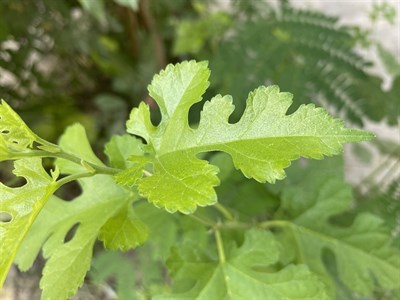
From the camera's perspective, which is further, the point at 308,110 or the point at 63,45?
the point at 63,45

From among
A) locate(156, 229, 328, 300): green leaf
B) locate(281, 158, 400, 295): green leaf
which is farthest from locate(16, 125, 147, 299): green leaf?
locate(281, 158, 400, 295): green leaf

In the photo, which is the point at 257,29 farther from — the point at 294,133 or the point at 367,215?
the point at 294,133

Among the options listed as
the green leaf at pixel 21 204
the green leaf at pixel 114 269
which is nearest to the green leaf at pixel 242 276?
the green leaf at pixel 21 204

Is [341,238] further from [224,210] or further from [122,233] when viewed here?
[122,233]

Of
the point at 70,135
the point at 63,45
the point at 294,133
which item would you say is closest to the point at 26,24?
the point at 63,45

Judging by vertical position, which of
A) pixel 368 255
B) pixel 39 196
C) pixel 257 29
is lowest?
pixel 39 196

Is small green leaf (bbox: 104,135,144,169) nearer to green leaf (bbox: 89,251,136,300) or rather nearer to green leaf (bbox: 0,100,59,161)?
green leaf (bbox: 0,100,59,161)

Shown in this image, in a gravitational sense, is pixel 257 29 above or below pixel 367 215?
above
